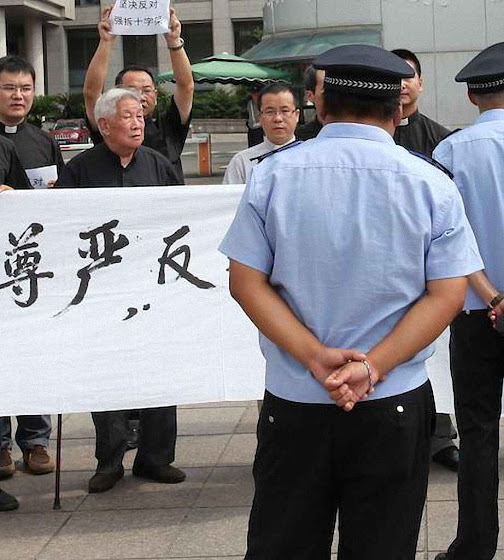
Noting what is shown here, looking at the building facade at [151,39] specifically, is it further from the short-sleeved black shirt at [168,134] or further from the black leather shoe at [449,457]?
the black leather shoe at [449,457]

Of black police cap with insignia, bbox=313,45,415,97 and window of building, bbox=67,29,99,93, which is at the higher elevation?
window of building, bbox=67,29,99,93

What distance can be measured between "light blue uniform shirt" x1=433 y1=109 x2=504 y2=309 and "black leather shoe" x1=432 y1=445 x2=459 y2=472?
165 cm

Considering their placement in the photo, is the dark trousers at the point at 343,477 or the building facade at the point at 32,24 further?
the building facade at the point at 32,24

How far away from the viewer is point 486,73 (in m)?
3.59

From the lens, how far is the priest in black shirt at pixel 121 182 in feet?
16.7

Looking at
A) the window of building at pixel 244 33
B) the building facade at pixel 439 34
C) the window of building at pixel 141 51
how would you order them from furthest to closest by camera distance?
the window of building at pixel 141 51
the window of building at pixel 244 33
the building facade at pixel 439 34

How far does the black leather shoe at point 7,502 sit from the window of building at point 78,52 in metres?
59.5

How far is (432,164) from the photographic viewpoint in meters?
2.76

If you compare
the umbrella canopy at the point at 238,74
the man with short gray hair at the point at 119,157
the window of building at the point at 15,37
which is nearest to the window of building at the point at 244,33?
the window of building at the point at 15,37

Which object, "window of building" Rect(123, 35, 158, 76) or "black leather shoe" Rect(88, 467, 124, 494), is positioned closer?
"black leather shoe" Rect(88, 467, 124, 494)

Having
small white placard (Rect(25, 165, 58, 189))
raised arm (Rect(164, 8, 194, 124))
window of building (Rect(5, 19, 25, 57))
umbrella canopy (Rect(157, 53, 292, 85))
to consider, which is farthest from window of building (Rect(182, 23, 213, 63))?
small white placard (Rect(25, 165, 58, 189))

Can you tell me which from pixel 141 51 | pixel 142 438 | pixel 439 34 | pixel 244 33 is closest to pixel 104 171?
pixel 142 438

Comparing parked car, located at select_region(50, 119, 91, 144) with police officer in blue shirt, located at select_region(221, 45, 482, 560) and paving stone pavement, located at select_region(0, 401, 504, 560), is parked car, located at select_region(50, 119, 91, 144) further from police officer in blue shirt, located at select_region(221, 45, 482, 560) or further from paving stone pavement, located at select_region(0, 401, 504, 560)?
police officer in blue shirt, located at select_region(221, 45, 482, 560)

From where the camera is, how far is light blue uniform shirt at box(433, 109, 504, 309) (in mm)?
3611
